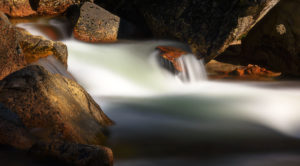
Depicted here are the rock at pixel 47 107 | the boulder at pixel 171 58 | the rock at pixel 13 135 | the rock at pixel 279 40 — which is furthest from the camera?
the rock at pixel 279 40

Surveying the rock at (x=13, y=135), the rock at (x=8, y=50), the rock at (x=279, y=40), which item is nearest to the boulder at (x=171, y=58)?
the rock at (x=279, y=40)

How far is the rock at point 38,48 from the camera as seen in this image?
5.75 metres

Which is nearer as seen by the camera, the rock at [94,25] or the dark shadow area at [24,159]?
the dark shadow area at [24,159]

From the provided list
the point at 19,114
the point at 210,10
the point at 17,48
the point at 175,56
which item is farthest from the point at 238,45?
the point at 19,114

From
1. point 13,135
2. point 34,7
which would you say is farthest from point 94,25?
point 13,135

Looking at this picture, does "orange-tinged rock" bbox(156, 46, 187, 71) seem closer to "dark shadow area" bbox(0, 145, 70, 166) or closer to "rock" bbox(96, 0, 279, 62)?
"rock" bbox(96, 0, 279, 62)

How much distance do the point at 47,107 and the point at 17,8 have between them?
22.1ft

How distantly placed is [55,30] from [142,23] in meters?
2.55

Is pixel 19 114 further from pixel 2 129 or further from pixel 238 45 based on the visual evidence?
pixel 238 45

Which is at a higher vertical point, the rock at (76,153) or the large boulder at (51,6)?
the large boulder at (51,6)

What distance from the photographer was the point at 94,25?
8.80 m

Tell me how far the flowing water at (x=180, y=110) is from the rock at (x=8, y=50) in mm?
681

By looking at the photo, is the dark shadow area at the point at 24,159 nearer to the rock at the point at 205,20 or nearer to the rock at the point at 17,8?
the rock at the point at 205,20

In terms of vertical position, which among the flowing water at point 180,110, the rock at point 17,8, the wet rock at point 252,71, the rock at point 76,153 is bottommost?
the wet rock at point 252,71
